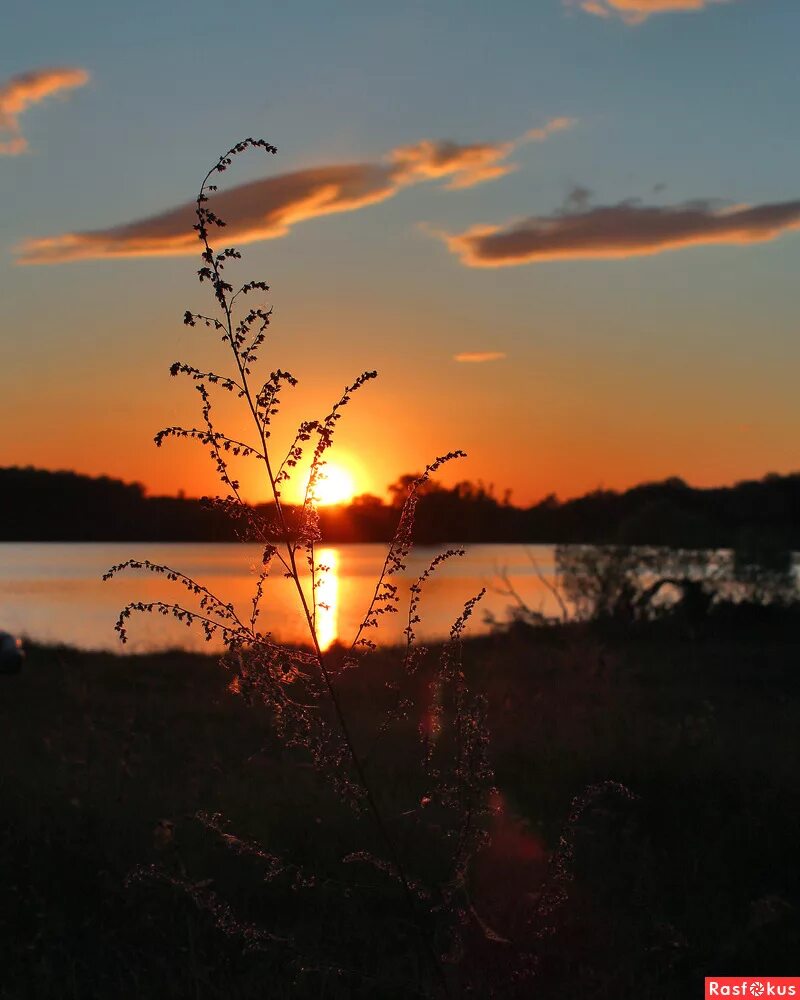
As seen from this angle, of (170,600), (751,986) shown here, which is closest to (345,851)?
(751,986)

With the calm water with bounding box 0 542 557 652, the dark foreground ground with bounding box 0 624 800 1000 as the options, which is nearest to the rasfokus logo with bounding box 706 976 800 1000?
the dark foreground ground with bounding box 0 624 800 1000

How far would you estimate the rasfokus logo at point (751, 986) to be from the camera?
5.23 meters

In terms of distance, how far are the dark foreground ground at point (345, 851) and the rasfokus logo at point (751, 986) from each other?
0.55 ft

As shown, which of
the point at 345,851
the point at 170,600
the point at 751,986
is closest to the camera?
the point at 751,986

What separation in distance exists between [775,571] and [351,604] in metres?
30.8

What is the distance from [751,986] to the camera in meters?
5.30

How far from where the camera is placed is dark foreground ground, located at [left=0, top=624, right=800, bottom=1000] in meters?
5.46

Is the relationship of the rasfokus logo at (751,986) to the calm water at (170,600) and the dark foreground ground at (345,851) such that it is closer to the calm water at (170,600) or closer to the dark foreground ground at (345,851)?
the dark foreground ground at (345,851)

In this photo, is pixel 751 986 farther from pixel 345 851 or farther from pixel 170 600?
pixel 170 600

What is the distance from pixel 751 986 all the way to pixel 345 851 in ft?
8.98

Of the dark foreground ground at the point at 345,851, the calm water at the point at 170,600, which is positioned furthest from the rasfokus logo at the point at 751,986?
the calm water at the point at 170,600

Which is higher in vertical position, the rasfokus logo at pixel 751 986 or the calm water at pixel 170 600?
the rasfokus logo at pixel 751 986

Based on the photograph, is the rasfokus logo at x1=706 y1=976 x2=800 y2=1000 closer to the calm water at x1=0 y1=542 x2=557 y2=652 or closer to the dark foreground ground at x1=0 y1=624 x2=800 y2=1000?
the dark foreground ground at x1=0 y1=624 x2=800 y2=1000

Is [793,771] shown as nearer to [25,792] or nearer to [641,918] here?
[641,918]
